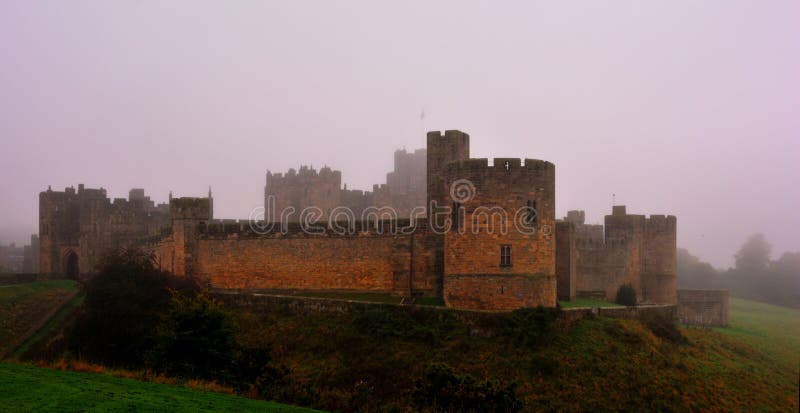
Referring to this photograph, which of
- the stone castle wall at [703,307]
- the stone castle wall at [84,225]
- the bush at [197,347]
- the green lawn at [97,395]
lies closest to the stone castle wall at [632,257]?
the stone castle wall at [703,307]

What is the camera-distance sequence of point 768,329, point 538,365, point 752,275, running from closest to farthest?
point 538,365 < point 768,329 < point 752,275

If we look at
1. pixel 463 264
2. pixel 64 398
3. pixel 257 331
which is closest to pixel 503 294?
pixel 463 264

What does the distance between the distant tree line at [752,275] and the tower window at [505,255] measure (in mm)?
55896

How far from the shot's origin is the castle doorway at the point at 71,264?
53.0 meters

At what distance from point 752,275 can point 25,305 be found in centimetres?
7432

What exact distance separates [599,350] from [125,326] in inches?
683

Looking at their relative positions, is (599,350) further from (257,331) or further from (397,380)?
(257,331)

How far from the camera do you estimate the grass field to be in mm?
31344

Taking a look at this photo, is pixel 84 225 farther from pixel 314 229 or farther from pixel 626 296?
pixel 626 296

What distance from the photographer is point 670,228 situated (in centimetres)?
4112

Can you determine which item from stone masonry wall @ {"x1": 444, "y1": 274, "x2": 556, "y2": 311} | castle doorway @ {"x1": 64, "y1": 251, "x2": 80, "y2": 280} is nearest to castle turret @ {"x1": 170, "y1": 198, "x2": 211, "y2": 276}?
stone masonry wall @ {"x1": 444, "y1": 274, "x2": 556, "y2": 311}

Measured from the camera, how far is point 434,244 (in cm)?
2983

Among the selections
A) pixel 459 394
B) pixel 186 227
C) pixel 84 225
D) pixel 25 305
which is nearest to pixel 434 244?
pixel 459 394

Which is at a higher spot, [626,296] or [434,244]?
[434,244]
